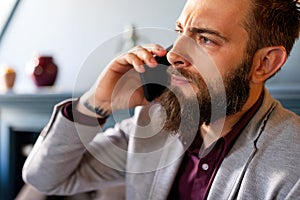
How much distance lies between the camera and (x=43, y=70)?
1.87m

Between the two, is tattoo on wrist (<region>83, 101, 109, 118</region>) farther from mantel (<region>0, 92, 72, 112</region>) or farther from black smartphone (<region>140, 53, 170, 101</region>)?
mantel (<region>0, 92, 72, 112</region>)

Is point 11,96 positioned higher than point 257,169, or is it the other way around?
point 257,169

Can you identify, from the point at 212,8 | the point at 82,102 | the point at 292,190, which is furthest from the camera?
the point at 82,102

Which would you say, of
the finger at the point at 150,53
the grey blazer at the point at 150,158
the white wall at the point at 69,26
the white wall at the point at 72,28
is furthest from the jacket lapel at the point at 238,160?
the white wall at the point at 69,26

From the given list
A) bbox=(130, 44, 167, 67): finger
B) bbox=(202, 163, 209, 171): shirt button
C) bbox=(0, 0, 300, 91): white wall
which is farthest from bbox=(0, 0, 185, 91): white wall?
bbox=(202, 163, 209, 171): shirt button

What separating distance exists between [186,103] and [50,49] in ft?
4.84

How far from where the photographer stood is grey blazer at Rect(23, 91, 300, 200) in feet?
2.55

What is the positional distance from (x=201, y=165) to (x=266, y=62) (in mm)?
284

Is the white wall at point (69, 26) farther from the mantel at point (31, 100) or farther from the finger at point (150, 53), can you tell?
the finger at point (150, 53)

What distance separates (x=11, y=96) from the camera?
200 cm

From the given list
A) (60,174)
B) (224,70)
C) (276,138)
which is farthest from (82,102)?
(276,138)

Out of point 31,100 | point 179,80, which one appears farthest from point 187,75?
point 31,100

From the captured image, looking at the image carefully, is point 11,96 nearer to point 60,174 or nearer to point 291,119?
point 60,174

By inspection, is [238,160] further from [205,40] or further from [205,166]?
[205,40]
